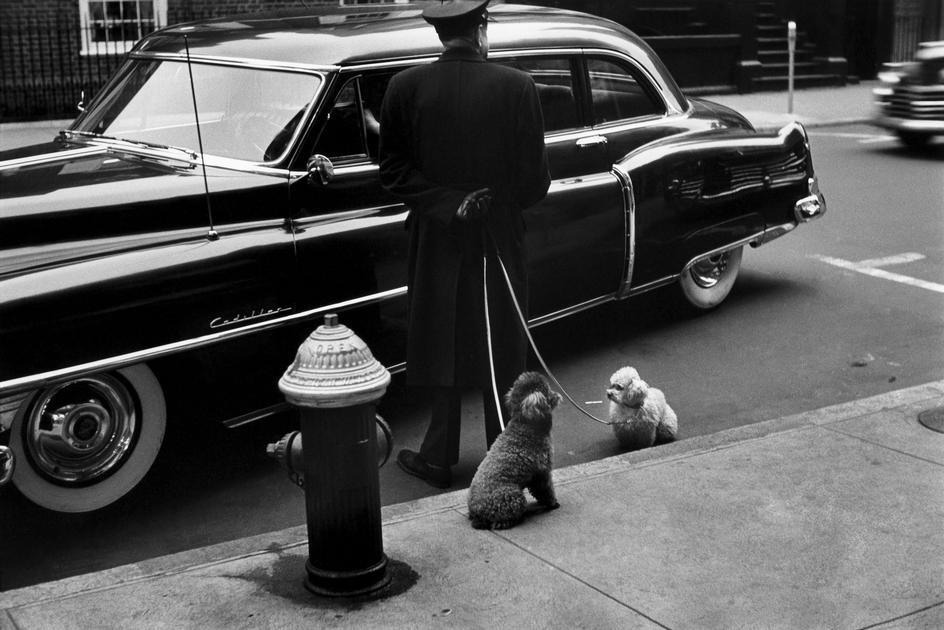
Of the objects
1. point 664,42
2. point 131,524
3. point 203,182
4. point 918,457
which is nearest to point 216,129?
point 203,182

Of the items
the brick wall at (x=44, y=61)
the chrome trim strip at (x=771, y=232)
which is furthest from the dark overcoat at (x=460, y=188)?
the brick wall at (x=44, y=61)

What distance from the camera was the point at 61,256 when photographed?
4648 mm

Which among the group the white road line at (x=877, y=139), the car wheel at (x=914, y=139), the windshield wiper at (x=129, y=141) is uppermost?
the windshield wiper at (x=129, y=141)

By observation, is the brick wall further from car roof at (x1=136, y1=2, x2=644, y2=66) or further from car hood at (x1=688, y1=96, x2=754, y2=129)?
car roof at (x1=136, y1=2, x2=644, y2=66)

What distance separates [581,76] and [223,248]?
251cm

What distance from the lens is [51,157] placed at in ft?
18.1

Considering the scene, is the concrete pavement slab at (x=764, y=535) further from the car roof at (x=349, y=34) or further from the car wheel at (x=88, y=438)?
the car roof at (x=349, y=34)

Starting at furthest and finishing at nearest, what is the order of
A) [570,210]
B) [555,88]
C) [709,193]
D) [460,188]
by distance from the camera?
[709,193]
[555,88]
[570,210]
[460,188]

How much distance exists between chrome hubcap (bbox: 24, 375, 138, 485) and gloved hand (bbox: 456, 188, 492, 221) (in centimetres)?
150

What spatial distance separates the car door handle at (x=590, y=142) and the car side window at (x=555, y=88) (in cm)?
11

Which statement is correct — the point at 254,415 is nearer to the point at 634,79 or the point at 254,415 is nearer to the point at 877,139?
the point at 634,79

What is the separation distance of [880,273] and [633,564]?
5.44m

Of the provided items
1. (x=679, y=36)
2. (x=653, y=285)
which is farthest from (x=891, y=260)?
(x=679, y=36)

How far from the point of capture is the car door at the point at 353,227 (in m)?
5.21
